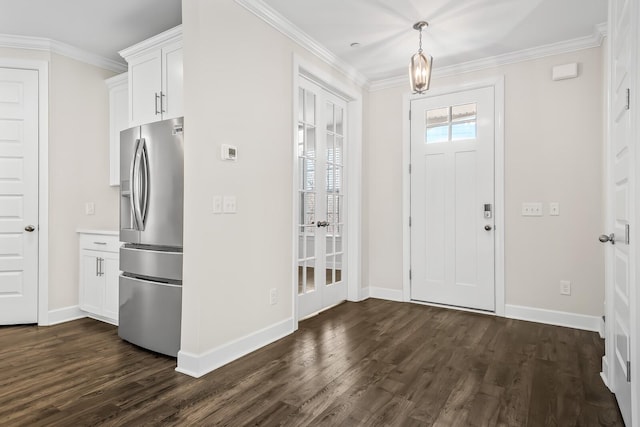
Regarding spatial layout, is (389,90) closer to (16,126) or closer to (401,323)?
(401,323)

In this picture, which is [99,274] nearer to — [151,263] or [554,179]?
[151,263]

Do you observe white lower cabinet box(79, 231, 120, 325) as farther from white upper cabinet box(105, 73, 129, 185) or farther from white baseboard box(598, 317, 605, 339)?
white baseboard box(598, 317, 605, 339)

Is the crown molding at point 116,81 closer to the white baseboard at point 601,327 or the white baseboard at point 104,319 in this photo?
the white baseboard at point 104,319

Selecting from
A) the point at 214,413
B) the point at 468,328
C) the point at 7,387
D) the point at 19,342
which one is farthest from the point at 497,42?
the point at 19,342

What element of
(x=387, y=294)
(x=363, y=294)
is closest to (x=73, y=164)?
(x=363, y=294)

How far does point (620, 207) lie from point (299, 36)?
2700mm

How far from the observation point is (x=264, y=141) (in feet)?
9.59

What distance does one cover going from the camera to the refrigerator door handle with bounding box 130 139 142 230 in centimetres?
273

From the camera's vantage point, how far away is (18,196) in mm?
3463

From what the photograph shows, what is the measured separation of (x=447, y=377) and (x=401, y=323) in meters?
1.12

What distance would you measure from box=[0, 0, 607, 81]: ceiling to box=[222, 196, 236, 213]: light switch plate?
59.5 inches

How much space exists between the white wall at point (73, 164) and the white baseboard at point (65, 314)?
0.04 metres

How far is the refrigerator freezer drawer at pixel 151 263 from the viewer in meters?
2.51

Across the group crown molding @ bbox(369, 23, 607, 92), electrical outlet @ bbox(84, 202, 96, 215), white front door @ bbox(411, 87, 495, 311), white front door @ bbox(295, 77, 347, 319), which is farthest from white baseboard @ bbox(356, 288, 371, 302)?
electrical outlet @ bbox(84, 202, 96, 215)
